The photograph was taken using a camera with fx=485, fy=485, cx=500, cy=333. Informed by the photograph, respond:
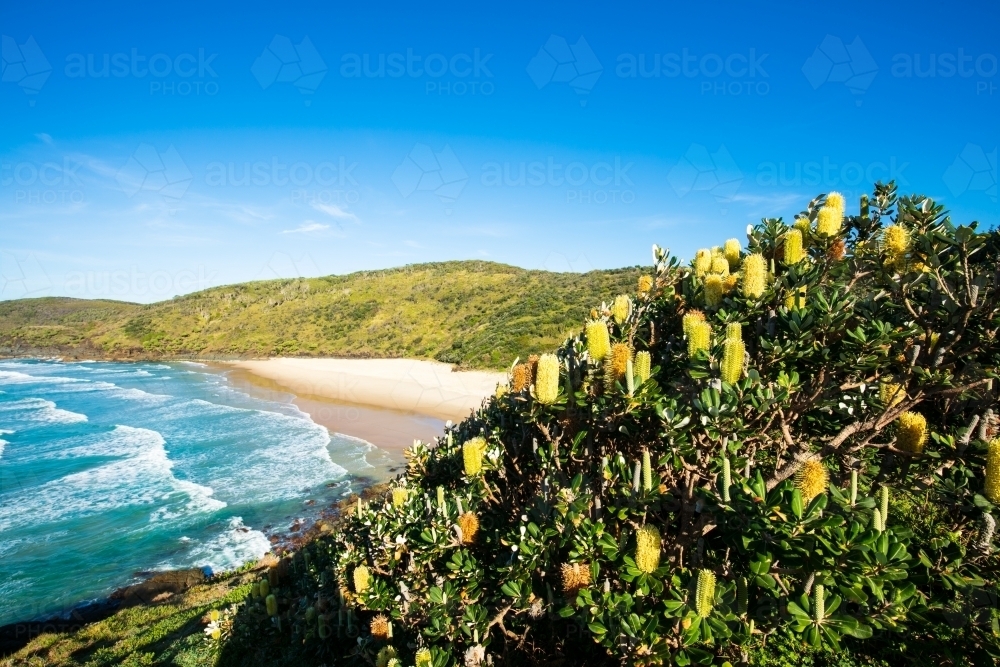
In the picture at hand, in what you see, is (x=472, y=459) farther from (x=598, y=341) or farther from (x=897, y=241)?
(x=897, y=241)

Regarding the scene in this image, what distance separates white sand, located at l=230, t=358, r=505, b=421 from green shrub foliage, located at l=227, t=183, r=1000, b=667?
19428 mm

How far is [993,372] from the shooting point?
90.0 inches

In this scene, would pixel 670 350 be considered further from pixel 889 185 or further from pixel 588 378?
pixel 889 185

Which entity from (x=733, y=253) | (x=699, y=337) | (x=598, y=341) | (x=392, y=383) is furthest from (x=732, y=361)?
(x=392, y=383)

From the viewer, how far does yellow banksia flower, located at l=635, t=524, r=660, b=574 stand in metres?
2.28

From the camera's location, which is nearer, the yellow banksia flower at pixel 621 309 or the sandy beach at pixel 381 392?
the yellow banksia flower at pixel 621 309

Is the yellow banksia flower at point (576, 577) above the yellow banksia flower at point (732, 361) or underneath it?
underneath

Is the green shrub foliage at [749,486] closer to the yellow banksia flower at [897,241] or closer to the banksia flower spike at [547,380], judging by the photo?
the yellow banksia flower at [897,241]

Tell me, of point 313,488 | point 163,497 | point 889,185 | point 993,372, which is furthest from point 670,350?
point 163,497

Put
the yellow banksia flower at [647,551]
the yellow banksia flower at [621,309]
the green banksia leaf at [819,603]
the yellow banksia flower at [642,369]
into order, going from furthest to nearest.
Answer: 1. the yellow banksia flower at [621,309]
2. the yellow banksia flower at [642,369]
3. the yellow banksia flower at [647,551]
4. the green banksia leaf at [819,603]

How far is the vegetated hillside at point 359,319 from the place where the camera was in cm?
4247

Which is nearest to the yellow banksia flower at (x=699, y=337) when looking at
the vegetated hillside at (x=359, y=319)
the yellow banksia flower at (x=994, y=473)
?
the yellow banksia flower at (x=994, y=473)

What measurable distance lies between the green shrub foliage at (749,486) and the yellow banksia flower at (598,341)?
0.10 metres

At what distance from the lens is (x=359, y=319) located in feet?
208
